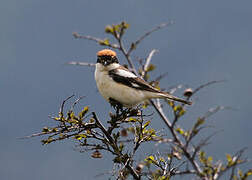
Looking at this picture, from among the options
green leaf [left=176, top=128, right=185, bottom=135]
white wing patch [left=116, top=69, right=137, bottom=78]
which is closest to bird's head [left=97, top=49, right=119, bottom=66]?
white wing patch [left=116, top=69, right=137, bottom=78]

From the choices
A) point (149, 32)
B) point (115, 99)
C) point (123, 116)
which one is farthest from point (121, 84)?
point (149, 32)

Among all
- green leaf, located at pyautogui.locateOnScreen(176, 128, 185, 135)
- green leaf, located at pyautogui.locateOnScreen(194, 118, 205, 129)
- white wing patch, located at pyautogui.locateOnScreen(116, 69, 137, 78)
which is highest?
white wing patch, located at pyautogui.locateOnScreen(116, 69, 137, 78)

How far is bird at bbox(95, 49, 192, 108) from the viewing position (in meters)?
6.73

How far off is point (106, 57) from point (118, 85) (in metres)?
0.66

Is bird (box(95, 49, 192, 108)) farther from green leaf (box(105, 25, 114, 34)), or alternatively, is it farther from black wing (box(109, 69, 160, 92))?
green leaf (box(105, 25, 114, 34))

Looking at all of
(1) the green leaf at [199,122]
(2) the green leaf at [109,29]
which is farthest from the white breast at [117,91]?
(1) the green leaf at [199,122]

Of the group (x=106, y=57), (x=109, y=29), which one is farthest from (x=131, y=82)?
(x=109, y=29)

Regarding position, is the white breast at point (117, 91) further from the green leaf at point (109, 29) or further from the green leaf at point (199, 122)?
the green leaf at point (199, 122)

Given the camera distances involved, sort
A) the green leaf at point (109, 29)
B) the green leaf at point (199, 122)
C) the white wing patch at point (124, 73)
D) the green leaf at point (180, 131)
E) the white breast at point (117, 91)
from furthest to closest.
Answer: the white wing patch at point (124, 73), the white breast at point (117, 91), the green leaf at point (109, 29), the green leaf at point (180, 131), the green leaf at point (199, 122)

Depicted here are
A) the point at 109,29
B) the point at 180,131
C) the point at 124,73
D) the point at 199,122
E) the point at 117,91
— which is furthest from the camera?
the point at 124,73

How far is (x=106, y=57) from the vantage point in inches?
274

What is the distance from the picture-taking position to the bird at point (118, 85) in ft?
22.1

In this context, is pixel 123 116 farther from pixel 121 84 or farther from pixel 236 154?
pixel 236 154

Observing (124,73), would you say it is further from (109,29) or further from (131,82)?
(109,29)
